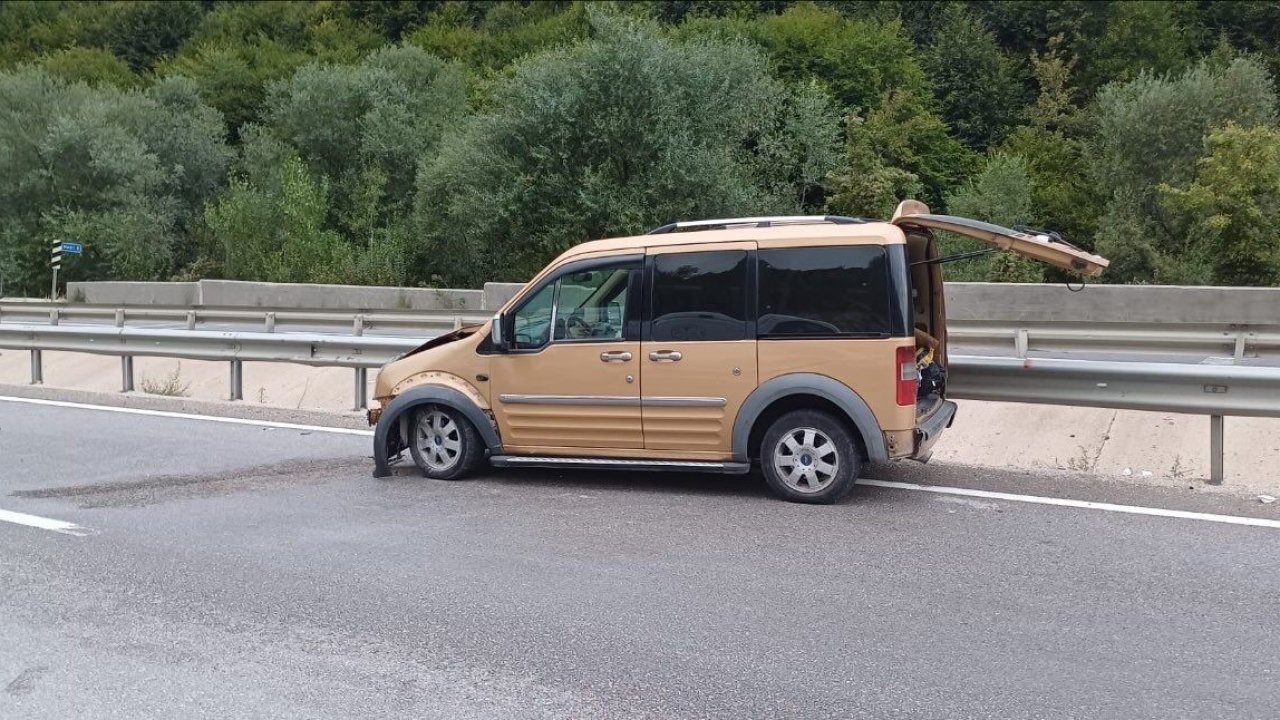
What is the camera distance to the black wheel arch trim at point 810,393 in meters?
7.34

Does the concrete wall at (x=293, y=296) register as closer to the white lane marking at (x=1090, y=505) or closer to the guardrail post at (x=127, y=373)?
the guardrail post at (x=127, y=373)

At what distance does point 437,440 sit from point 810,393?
9.49 feet

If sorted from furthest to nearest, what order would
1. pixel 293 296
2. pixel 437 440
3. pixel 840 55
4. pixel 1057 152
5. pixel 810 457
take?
pixel 840 55
pixel 1057 152
pixel 293 296
pixel 437 440
pixel 810 457

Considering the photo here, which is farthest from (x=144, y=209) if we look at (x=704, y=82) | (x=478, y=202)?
(x=704, y=82)

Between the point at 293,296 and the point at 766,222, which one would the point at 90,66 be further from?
the point at 766,222

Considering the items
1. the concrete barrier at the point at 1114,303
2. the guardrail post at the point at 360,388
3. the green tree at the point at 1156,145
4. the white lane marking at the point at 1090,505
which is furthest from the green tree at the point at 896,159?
the white lane marking at the point at 1090,505

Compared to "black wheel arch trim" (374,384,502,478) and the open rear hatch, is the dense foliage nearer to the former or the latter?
the open rear hatch

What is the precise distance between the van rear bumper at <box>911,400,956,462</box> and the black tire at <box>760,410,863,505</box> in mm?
380

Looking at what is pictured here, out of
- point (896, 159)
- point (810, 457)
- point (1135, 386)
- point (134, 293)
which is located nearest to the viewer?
point (810, 457)

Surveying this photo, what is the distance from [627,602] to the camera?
5.70 m

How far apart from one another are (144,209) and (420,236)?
1248cm

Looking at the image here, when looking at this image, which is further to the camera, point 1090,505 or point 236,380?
point 236,380

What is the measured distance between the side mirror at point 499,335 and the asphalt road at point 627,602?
3.35 feet

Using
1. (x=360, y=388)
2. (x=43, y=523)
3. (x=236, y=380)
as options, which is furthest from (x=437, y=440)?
(x=236, y=380)
